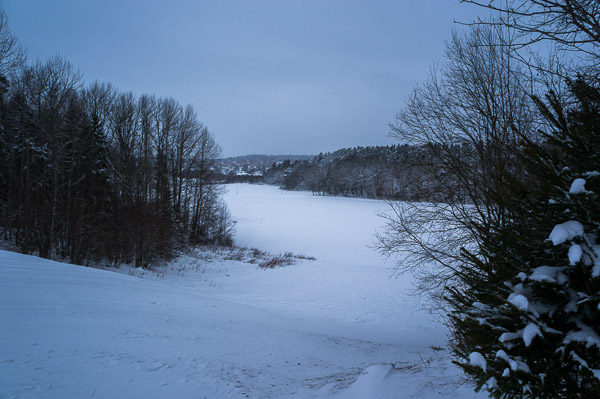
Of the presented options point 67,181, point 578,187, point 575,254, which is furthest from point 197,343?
point 67,181

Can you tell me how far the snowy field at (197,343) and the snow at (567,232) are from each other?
206 cm

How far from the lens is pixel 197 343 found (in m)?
4.89

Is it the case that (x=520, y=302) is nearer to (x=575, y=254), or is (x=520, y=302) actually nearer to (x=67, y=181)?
(x=575, y=254)

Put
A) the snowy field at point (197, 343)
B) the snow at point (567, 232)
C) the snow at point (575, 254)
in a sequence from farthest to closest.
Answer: the snowy field at point (197, 343) < the snow at point (567, 232) < the snow at point (575, 254)

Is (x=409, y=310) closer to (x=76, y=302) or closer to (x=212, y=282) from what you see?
(x=212, y=282)

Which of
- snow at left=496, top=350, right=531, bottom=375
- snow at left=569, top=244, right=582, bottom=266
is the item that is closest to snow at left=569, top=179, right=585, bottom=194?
snow at left=569, top=244, right=582, bottom=266

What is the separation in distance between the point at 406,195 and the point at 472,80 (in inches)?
147

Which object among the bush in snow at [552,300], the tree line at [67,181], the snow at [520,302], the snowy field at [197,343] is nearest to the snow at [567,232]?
the bush in snow at [552,300]

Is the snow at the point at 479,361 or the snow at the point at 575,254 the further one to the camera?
the snow at the point at 479,361

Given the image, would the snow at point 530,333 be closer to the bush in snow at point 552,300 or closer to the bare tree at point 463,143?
the bush in snow at point 552,300

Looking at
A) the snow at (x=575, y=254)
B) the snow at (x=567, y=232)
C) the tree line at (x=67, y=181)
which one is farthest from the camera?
the tree line at (x=67, y=181)

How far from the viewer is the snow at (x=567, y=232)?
1788mm

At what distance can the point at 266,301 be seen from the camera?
11148mm

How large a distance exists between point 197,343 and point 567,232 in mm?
5128
